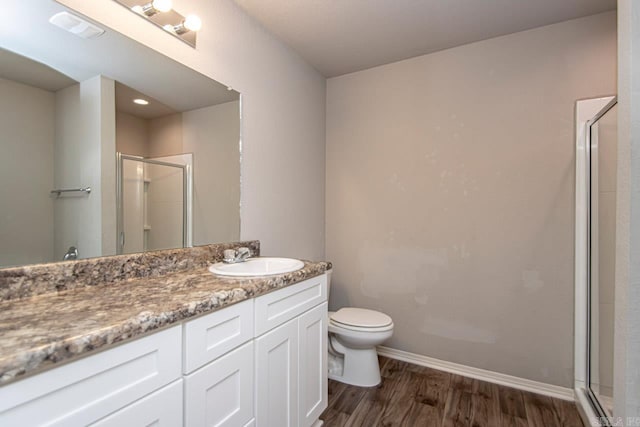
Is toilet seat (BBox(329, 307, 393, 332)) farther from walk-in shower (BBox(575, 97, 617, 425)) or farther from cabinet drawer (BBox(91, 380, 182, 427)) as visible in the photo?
cabinet drawer (BBox(91, 380, 182, 427))

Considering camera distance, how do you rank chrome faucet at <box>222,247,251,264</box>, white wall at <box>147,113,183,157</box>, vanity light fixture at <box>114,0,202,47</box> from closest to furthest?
vanity light fixture at <box>114,0,202,47</box>, white wall at <box>147,113,183,157</box>, chrome faucet at <box>222,247,251,264</box>

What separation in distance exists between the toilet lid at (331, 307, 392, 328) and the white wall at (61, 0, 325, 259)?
55 cm

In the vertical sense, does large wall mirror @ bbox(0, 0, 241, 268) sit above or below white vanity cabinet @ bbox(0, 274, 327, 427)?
above

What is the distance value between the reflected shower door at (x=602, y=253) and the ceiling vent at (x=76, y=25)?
236 centimetres

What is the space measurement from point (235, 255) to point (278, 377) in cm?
65

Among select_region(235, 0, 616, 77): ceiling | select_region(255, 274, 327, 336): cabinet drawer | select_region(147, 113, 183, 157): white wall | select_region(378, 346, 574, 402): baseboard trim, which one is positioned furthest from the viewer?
select_region(378, 346, 574, 402): baseboard trim

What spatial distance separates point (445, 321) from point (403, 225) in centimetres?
77

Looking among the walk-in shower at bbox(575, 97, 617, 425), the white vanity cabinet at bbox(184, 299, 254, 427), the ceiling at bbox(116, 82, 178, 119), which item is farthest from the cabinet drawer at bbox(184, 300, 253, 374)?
the walk-in shower at bbox(575, 97, 617, 425)

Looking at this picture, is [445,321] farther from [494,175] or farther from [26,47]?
[26,47]

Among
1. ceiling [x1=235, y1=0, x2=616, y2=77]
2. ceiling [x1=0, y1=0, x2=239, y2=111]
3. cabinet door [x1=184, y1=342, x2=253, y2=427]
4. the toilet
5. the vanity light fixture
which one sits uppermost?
ceiling [x1=235, y1=0, x2=616, y2=77]

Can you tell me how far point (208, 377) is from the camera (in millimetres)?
954

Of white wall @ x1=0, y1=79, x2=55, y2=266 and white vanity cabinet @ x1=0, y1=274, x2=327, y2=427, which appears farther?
white wall @ x1=0, y1=79, x2=55, y2=266

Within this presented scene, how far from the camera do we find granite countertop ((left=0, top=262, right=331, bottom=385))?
60 cm

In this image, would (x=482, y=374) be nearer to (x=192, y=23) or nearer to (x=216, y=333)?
(x=216, y=333)
